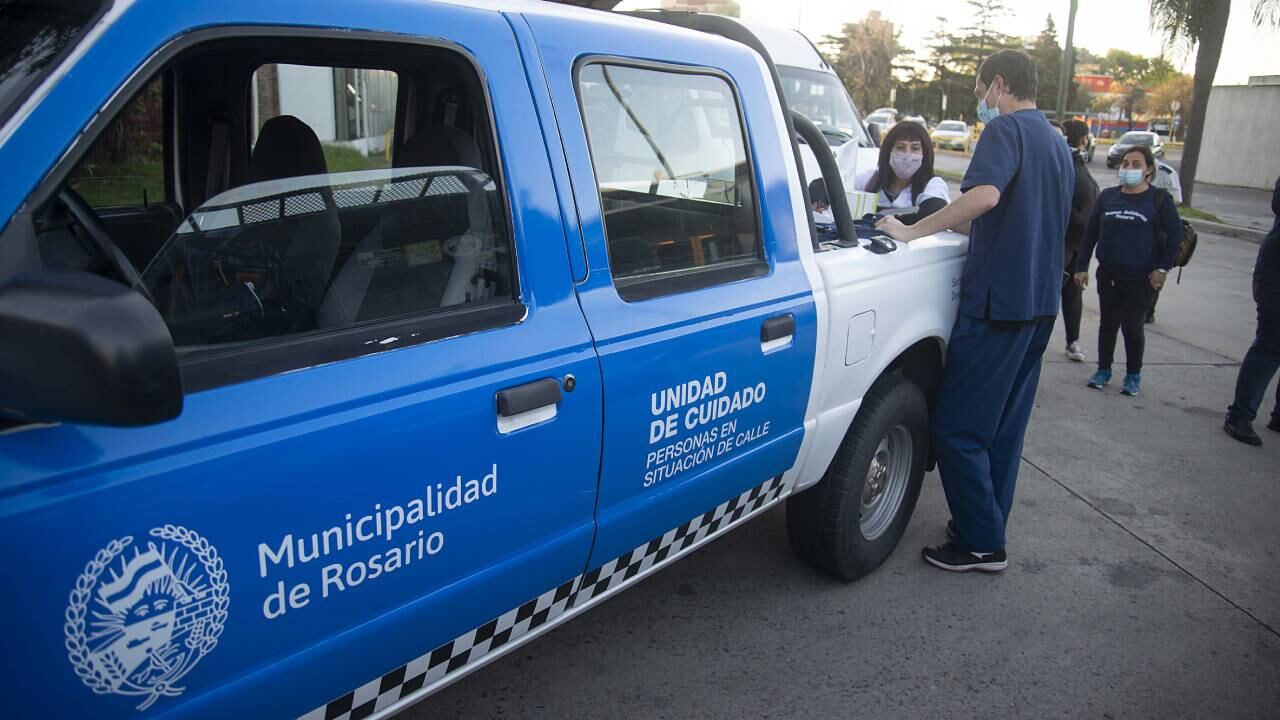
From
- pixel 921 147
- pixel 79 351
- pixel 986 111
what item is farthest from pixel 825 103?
pixel 79 351

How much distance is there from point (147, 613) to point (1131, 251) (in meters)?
6.38

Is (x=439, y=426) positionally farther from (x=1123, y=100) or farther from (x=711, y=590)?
(x=1123, y=100)

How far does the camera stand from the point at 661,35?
95.8 inches

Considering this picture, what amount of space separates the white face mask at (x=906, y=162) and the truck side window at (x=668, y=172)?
3208 millimetres

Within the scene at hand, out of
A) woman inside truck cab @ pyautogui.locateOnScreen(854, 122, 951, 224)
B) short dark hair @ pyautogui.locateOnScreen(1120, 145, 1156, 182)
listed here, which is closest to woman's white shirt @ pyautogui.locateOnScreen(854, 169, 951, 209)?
woman inside truck cab @ pyautogui.locateOnScreen(854, 122, 951, 224)

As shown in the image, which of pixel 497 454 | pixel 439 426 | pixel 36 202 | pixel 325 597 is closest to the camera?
pixel 36 202

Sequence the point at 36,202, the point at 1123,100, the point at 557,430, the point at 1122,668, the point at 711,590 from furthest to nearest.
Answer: the point at 1123,100 < the point at 711,590 < the point at 1122,668 < the point at 557,430 < the point at 36,202

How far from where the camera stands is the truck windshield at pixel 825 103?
9.98 meters

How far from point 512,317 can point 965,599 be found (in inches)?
95.0

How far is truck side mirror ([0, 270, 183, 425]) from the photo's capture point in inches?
42.6

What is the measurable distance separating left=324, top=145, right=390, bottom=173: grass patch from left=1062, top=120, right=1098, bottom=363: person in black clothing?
4833mm

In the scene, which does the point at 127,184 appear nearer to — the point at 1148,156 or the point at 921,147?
the point at 921,147

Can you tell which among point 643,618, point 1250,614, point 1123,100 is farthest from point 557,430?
point 1123,100

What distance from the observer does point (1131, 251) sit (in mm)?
6133
